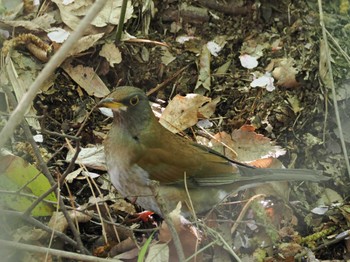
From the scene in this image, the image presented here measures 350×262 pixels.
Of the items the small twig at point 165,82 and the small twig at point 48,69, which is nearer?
the small twig at point 48,69

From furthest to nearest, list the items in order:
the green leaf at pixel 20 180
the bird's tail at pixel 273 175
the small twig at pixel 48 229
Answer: the bird's tail at pixel 273 175 → the green leaf at pixel 20 180 → the small twig at pixel 48 229

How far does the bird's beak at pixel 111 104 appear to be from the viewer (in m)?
4.12

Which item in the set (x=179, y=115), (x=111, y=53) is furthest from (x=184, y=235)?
(x=111, y=53)

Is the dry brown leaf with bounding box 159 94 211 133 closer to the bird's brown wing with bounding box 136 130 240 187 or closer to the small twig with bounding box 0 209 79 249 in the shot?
the bird's brown wing with bounding box 136 130 240 187

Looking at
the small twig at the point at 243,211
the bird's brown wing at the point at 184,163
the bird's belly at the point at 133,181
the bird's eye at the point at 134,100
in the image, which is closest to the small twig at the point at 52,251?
the bird's belly at the point at 133,181

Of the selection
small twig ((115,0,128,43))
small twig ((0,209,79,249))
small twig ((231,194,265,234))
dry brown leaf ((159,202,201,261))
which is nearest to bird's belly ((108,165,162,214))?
dry brown leaf ((159,202,201,261))

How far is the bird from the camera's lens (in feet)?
14.0

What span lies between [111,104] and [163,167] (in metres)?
0.52

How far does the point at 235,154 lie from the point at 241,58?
3.24 feet

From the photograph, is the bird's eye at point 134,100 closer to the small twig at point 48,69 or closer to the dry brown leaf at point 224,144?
the dry brown leaf at point 224,144

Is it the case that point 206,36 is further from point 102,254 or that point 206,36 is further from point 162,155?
point 102,254

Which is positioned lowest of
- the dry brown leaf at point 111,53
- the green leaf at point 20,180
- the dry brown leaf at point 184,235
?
the dry brown leaf at point 184,235

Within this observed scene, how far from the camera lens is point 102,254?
418 centimetres

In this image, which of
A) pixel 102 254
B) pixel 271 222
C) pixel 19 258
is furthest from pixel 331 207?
pixel 19 258
